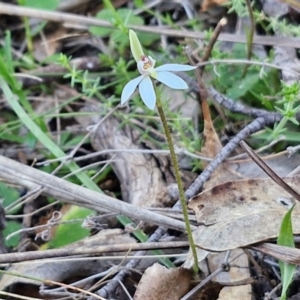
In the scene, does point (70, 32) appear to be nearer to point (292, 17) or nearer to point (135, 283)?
point (292, 17)

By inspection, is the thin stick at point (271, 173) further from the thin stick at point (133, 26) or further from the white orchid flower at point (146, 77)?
the thin stick at point (133, 26)

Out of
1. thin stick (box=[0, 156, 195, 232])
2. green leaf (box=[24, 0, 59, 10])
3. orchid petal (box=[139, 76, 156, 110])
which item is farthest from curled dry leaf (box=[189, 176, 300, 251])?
green leaf (box=[24, 0, 59, 10])

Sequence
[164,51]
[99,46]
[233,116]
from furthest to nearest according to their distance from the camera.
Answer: [99,46] → [164,51] → [233,116]

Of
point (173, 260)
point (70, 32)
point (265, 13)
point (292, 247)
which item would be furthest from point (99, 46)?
point (292, 247)

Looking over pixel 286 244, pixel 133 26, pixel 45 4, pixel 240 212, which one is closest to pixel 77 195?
pixel 240 212

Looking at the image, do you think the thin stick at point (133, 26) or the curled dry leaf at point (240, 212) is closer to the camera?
the curled dry leaf at point (240, 212)

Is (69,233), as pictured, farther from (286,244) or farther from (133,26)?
(133,26)

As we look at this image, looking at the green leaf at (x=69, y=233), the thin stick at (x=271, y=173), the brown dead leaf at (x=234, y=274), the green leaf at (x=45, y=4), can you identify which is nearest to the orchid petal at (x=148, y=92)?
the thin stick at (x=271, y=173)
